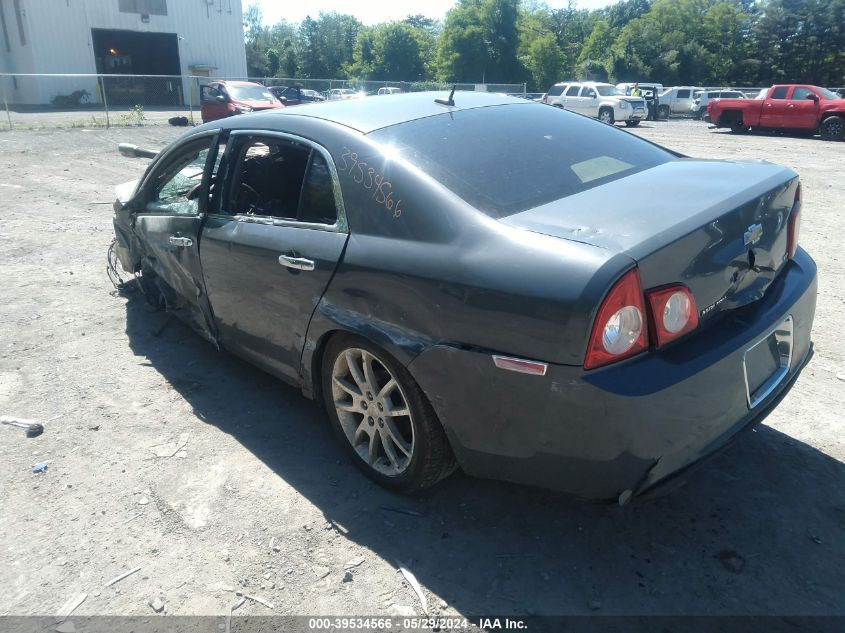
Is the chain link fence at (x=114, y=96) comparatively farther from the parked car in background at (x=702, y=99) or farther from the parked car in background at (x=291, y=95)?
the parked car in background at (x=702, y=99)

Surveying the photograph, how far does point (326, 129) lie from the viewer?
3178 mm

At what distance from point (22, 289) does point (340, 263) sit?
4551mm

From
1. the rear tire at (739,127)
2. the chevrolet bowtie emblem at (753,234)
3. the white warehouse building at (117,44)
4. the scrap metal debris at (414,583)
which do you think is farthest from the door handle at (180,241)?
the white warehouse building at (117,44)

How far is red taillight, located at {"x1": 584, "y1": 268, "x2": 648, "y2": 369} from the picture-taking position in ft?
7.03

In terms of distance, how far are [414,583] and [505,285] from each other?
1.20m

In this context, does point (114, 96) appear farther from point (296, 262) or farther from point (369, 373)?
point (369, 373)

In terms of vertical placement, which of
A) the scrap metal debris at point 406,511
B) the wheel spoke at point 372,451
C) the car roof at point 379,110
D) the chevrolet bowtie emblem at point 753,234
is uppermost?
the car roof at point 379,110

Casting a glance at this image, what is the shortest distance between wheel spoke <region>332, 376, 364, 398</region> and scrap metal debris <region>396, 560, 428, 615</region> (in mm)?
771

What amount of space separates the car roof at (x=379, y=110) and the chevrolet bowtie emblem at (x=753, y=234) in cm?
156

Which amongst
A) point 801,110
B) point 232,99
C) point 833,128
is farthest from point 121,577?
point 801,110

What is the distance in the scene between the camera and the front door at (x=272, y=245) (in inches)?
121

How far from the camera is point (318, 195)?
3141mm

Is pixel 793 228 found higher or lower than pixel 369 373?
higher

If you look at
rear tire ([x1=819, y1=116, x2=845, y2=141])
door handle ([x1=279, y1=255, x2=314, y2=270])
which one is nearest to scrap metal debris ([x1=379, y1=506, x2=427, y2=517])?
door handle ([x1=279, y1=255, x2=314, y2=270])
